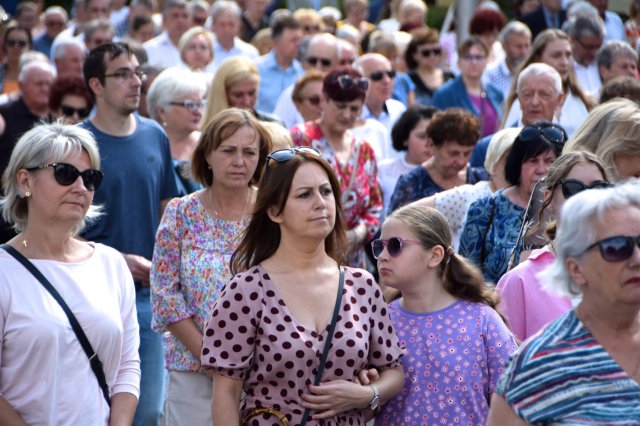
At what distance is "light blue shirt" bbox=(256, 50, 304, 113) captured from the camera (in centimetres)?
1205

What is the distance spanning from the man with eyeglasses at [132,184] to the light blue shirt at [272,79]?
4.76 m

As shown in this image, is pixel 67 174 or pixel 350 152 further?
pixel 350 152

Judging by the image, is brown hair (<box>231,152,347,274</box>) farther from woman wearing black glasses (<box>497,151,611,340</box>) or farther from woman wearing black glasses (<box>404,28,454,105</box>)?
woman wearing black glasses (<box>404,28,454,105</box>)

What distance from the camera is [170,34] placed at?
14203 millimetres

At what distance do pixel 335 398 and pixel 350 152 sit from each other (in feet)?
12.9

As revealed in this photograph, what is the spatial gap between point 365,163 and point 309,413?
3.87 m

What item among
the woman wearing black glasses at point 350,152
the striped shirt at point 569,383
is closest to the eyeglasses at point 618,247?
the striped shirt at point 569,383

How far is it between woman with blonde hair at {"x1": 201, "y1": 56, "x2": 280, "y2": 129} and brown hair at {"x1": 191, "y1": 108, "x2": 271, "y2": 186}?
2700 mm

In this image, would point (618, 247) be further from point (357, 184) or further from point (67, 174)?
point (357, 184)

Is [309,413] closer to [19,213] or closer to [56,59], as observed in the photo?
[19,213]

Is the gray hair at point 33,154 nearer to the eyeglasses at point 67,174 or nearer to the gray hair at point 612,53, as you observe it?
the eyeglasses at point 67,174

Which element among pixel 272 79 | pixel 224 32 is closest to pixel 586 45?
pixel 272 79

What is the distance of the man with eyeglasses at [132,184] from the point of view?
21.8 feet

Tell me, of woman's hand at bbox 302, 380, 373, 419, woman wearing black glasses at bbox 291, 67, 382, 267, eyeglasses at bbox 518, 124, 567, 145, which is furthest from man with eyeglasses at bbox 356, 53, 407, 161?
woman's hand at bbox 302, 380, 373, 419
